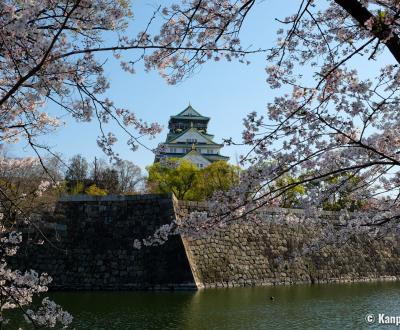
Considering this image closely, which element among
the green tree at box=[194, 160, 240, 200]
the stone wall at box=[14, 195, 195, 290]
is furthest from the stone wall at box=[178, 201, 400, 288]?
the green tree at box=[194, 160, 240, 200]

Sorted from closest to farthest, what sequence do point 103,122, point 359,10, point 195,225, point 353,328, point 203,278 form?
1. point 359,10
2. point 103,122
3. point 195,225
4. point 353,328
5. point 203,278

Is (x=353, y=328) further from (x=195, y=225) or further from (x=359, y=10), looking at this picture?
(x=359, y=10)

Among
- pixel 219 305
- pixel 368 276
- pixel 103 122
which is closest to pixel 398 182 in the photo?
pixel 103 122

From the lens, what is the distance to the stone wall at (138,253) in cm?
1302

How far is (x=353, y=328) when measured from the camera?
771cm

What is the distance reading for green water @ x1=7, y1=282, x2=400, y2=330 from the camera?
8.00 meters

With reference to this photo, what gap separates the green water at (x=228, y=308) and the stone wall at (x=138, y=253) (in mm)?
871

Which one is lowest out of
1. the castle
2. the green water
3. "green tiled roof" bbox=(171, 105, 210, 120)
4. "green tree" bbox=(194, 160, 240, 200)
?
the green water

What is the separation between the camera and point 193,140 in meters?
40.4

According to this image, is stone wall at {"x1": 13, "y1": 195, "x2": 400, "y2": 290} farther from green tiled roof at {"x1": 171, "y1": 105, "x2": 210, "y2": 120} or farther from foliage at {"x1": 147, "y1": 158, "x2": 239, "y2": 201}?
green tiled roof at {"x1": 171, "y1": 105, "x2": 210, "y2": 120}

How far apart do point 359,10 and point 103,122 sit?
1.68 metres

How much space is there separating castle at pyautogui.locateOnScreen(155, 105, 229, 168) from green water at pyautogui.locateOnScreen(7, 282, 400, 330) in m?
25.0

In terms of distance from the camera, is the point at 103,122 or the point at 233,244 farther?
the point at 233,244

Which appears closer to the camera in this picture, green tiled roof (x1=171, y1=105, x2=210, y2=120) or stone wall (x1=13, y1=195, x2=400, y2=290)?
stone wall (x1=13, y1=195, x2=400, y2=290)
